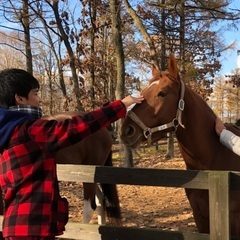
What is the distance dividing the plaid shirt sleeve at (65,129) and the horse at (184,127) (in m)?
0.79

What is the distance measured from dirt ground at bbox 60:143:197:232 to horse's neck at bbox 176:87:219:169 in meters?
2.68

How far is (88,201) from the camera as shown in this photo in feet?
17.2

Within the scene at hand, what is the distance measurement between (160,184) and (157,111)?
59 centimetres

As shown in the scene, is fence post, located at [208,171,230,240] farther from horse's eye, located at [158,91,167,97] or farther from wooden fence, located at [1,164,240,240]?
horse's eye, located at [158,91,167,97]

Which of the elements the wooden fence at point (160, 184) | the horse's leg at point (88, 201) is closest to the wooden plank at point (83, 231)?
the wooden fence at point (160, 184)

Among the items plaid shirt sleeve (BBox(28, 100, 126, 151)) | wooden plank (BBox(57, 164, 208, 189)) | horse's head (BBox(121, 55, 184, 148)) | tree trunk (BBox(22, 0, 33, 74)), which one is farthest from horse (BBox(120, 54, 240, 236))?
tree trunk (BBox(22, 0, 33, 74))

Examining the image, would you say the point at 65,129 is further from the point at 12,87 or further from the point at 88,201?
the point at 88,201

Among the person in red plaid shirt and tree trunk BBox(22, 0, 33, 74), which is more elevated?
tree trunk BBox(22, 0, 33, 74)

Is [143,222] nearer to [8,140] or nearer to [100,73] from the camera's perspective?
[8,140]

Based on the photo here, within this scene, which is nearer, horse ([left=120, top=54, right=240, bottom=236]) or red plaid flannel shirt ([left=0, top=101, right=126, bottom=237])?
red plaid flannel shirt ([left=0, top=101, right=126, bottom=237])

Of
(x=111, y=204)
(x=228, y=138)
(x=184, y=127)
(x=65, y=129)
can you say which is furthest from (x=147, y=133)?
(x=111, y=204)

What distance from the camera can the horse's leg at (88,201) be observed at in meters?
5.19

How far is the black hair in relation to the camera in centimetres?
195

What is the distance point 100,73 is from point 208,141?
1385 cm
